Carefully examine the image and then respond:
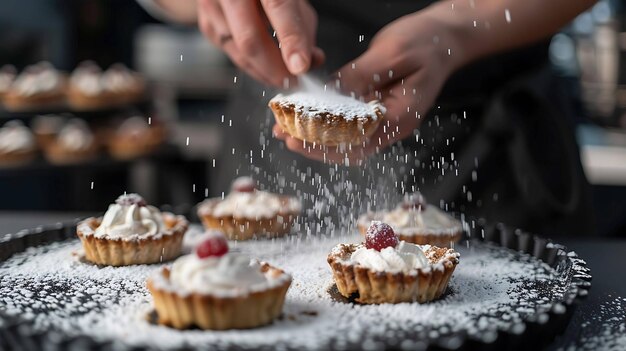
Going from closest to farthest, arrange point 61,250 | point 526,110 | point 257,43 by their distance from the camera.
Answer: point 257,43 < point 61,250 < point 526,110

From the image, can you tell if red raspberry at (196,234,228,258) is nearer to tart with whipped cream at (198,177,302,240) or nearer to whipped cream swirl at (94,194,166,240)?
whipped cream swirl at (94,194,166,240)

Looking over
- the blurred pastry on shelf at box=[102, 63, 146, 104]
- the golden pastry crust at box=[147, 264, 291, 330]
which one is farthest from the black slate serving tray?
the blurred pastry on shelf at box=[102, 63, 146, 104]

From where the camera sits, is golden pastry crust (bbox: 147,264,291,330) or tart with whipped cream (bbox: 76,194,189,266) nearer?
golden pastry crust (bbox: 147,264,291,330)

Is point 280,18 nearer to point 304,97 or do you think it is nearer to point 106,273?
point 304,97

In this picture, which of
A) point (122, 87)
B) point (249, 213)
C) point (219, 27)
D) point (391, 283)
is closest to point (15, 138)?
point (122, 87)

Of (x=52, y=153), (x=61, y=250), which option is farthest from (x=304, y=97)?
(x=52, y=153)

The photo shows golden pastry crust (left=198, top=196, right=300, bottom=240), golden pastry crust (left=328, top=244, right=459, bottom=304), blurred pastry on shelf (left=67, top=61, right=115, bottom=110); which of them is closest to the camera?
golden pastry crust (left=328, top=244, right=459, bottom=304)

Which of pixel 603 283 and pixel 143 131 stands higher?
pixel 143 131
